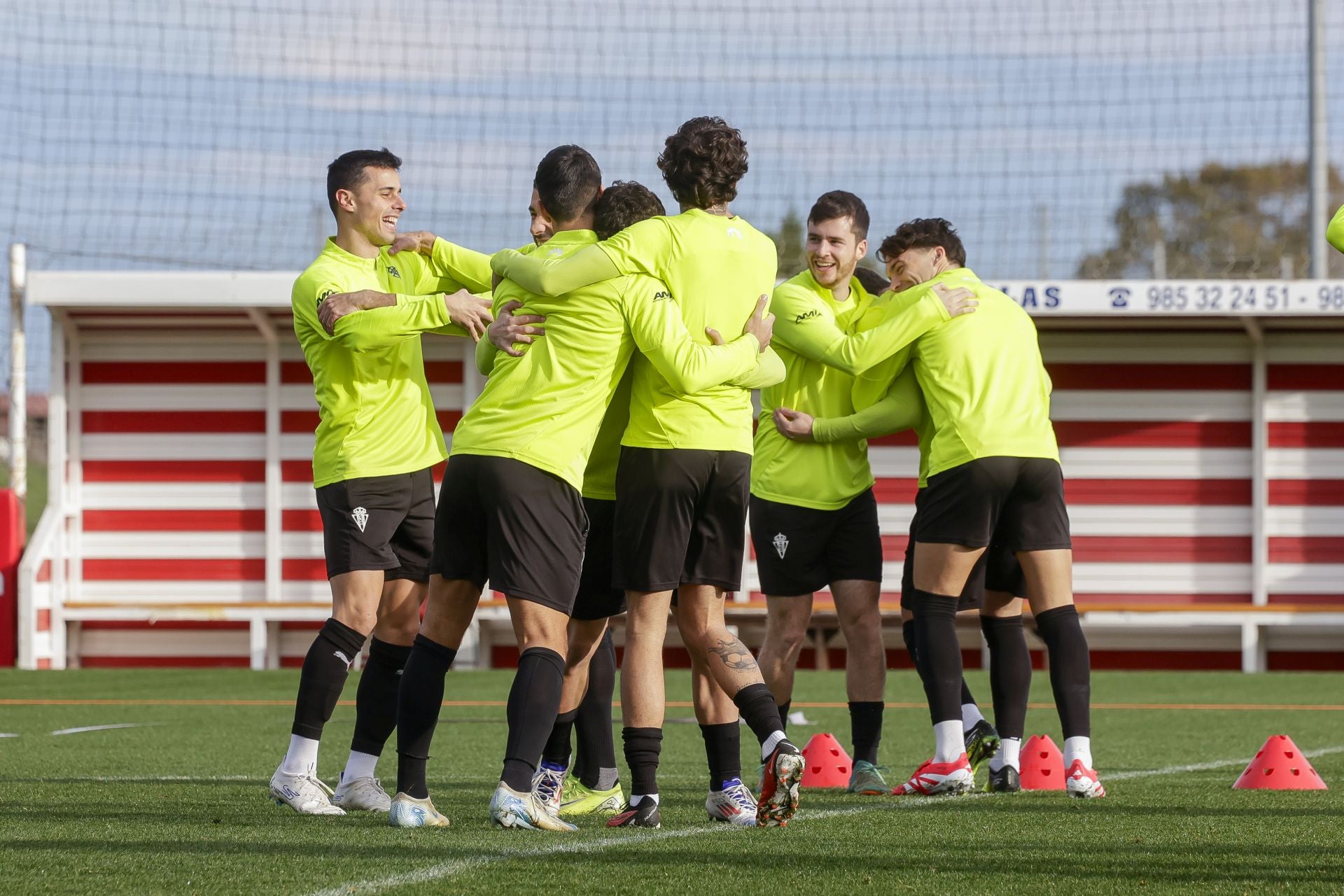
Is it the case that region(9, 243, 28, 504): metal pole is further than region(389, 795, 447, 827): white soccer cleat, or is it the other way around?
region(9, 243, 28, 504): metal pole

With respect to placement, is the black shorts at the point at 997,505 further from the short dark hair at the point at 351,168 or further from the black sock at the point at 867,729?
the short dark hair at the point at 351,168

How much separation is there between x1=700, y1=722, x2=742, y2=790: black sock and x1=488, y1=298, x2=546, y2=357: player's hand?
4.10 feet

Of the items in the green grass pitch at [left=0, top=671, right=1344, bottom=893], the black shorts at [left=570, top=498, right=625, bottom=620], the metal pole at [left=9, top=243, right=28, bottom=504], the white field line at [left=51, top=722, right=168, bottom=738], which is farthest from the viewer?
the metal pole at [left=9, top=243, right=28, bottom=504]

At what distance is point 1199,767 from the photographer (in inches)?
259

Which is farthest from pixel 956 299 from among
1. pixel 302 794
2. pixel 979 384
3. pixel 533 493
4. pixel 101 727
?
pixel 101 727

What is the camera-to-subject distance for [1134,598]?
15.2 m

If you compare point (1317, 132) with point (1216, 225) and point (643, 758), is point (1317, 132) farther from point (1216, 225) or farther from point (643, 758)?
point (643, 758)

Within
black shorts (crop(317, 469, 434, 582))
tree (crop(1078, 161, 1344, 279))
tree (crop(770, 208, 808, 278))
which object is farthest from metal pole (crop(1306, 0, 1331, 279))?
black shorts (crop(317, 469, 434, 582))

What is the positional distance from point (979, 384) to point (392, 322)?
1.98 m

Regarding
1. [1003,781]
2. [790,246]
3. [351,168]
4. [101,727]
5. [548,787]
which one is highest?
[790,246]

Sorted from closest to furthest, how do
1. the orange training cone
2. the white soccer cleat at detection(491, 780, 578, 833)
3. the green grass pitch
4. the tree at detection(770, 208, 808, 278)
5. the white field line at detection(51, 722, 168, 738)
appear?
the green grass pitch
the white soccer cleat at detection(491, 780, 578, 833)
the orange training cone
the white field line at detection(51, 722, 168, 738)
the tree at detection(770, 208, 808, 278)

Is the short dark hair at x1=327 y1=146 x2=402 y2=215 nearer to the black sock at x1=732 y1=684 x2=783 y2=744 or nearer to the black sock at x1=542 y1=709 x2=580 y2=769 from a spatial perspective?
the black sock at x1=542 y1=709 x2=580 y2=769

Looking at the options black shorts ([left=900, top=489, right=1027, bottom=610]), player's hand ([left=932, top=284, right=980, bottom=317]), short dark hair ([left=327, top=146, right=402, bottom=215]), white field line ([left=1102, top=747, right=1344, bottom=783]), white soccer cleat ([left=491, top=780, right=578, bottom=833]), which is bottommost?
white field line ([left=1102, top=747, right=1344, bottom=783])

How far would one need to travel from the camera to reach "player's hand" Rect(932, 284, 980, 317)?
18.6 ft
